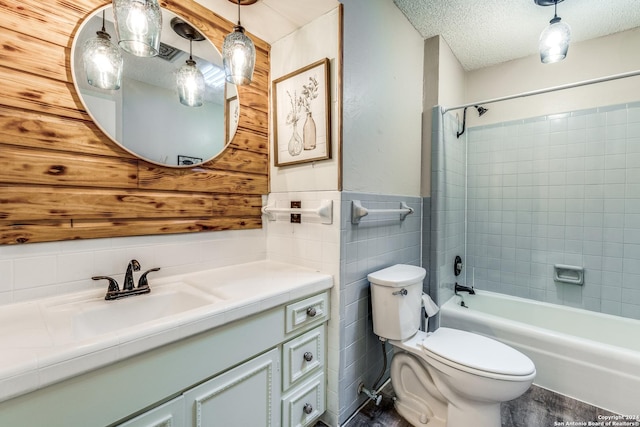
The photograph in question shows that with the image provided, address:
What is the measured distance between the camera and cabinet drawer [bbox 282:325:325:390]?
1219 millimetres

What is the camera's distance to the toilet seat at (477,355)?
1.24 meters

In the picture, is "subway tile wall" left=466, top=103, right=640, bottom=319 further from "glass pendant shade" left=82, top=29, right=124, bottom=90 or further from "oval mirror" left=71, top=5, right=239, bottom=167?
"glass pendant shade" left=82, top=29, right=124, bottom=90

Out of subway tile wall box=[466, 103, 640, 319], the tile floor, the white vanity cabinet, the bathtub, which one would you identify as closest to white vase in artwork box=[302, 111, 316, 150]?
the white vanity cabinet

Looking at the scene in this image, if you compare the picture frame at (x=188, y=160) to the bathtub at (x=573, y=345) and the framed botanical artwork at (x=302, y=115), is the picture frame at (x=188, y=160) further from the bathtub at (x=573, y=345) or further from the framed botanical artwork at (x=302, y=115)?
the bathtub at (x=573, y=345)

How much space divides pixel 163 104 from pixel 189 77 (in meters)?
0.21

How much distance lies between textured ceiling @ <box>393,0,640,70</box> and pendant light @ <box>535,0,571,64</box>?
156 millimetres

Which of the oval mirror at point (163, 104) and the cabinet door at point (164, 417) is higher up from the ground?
the oval mirror at point (163, 104)

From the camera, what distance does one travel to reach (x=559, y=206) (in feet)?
7.50

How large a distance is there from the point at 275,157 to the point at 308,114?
0.34m

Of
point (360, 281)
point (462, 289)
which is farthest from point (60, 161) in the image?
point (462, 289)

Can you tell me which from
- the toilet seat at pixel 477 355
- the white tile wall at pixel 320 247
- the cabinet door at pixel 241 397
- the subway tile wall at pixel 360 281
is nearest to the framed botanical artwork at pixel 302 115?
the white tile wall at pixel 320 247

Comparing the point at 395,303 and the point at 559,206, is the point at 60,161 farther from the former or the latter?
the point at 559,206

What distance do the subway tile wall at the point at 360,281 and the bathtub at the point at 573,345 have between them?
784 mm

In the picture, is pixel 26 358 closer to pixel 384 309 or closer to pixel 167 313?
pixel 167 313
